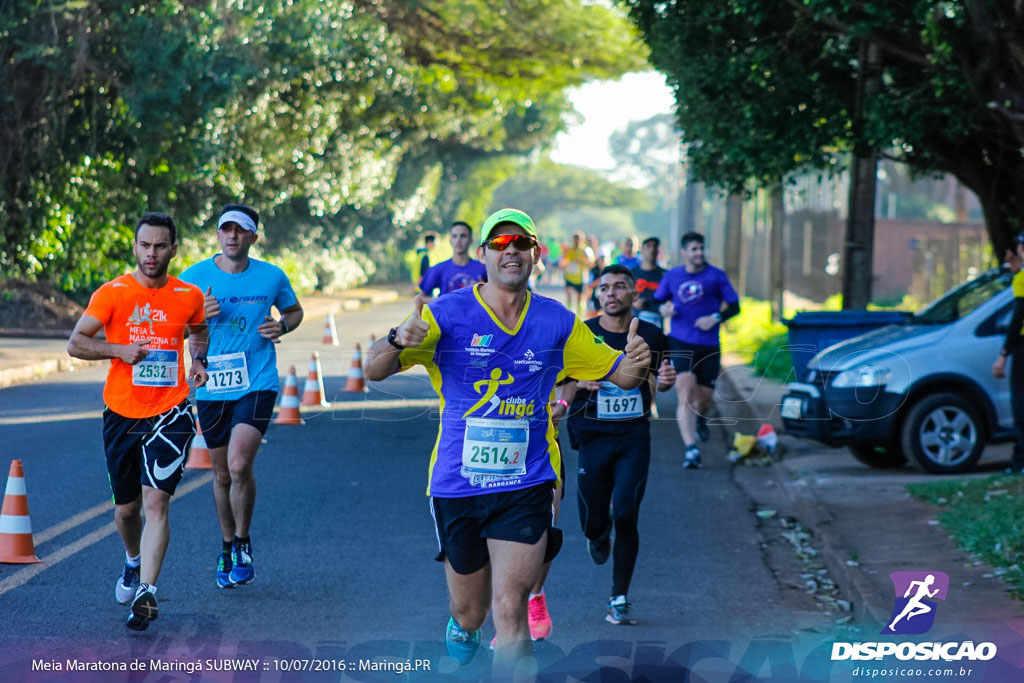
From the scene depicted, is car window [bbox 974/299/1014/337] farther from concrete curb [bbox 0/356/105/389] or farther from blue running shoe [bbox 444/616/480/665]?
concrete curb [bbox 0/356/105/389]

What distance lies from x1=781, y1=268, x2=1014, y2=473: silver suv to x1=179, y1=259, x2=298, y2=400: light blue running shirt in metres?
5.79

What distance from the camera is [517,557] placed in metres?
4.88

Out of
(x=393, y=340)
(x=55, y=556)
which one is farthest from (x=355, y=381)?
(x=393, y=340)

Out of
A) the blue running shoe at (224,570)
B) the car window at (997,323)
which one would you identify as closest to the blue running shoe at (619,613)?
the blue running shoe at (224,570)

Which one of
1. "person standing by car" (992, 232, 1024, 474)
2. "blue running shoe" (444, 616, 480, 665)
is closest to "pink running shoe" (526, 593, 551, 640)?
"blue running shoe" (444, 616, 480, 665)

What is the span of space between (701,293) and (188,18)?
1357cm

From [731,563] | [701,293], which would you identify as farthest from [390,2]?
[731,563]

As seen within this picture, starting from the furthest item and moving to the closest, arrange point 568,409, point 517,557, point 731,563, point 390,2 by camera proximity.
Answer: point 390,2, point 731,563, point 568,409, point 517,557

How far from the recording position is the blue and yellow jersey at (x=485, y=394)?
4.90 meters

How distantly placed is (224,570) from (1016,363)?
6.61 m

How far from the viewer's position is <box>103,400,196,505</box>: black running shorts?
6.49m

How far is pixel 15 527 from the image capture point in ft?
24.7

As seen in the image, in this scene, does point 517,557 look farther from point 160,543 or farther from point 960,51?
point 960,51

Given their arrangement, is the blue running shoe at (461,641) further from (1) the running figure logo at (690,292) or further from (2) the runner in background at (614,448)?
(1) the running figure logo at (690,292)
